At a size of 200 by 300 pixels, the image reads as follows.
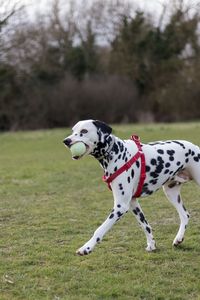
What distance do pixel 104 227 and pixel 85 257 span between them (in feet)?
2.86

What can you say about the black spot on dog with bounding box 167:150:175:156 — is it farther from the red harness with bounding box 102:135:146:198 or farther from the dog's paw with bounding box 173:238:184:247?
the dog's paw with bounding box 173:238:184:247

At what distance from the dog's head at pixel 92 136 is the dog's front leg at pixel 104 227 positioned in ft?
2.26

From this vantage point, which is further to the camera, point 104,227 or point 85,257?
point 85,257

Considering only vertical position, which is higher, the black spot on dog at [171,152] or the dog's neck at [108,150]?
the dog's neck at [108,150]

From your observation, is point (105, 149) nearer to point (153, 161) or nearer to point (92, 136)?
point (92, 136)

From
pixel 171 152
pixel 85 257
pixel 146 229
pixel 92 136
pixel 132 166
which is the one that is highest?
pixel 92 136

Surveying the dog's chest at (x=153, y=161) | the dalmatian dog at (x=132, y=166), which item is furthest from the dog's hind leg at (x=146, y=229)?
the dog's chest at (x=153, y=161)

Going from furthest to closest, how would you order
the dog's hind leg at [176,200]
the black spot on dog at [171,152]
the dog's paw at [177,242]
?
the dog's hind leg at [176,200] → the dog's paw at [177,242] → the black spot on dog at [171,152]

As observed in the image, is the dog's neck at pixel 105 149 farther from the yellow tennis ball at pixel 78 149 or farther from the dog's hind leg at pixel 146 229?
the dog's hind leg at pixel 146 229

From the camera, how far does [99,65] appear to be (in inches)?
2264

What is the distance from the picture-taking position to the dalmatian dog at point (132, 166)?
6.61m

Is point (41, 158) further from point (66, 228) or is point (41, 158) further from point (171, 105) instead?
point (171, 105)

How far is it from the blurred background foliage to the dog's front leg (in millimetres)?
40407

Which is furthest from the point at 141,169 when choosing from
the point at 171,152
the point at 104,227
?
the point at 104,227
